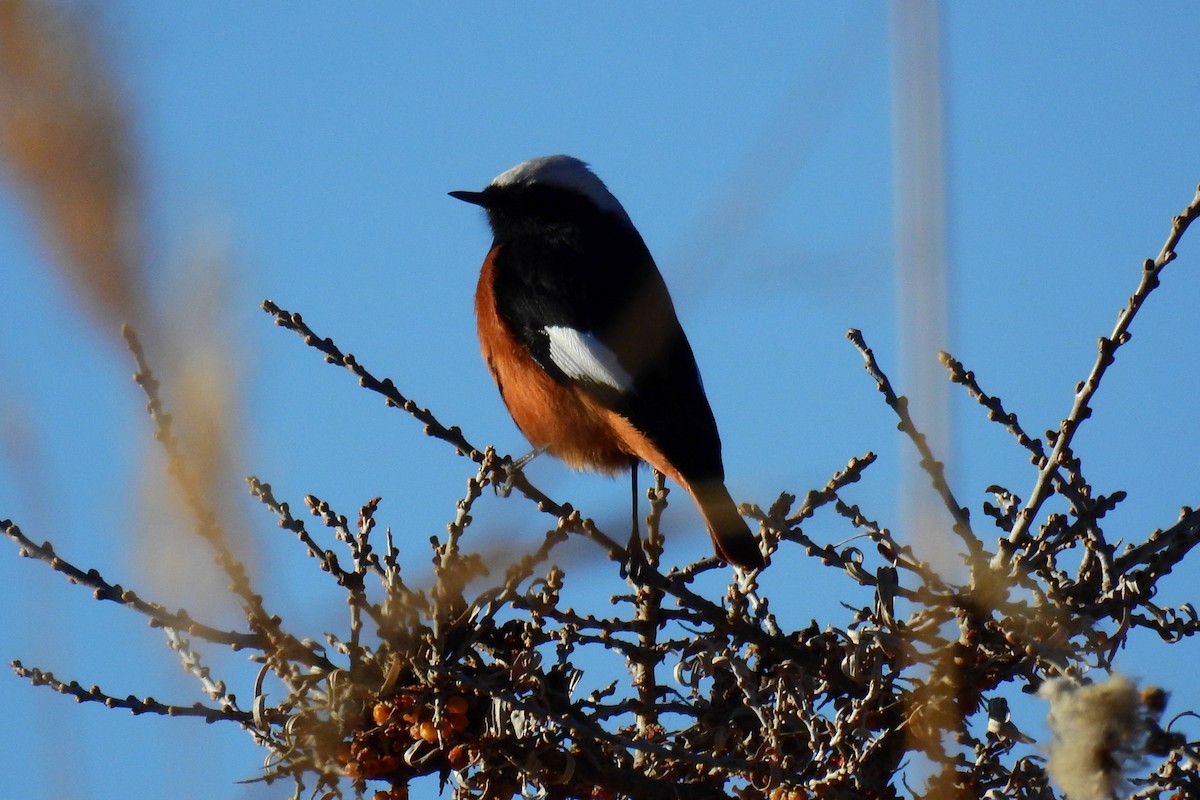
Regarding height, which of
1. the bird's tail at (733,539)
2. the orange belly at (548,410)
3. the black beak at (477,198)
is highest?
the black beak at (477,198)

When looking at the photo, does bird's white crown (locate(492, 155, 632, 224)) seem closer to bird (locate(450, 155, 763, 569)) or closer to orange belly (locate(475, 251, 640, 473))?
bird (locate(450, 155, 763, 569))

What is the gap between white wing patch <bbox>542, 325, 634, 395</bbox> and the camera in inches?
149

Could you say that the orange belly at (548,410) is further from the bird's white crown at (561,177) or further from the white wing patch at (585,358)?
the bird's white crown at (561,177)

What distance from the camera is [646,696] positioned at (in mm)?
2736

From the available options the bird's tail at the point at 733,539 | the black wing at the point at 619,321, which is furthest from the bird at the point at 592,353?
the bird's tail at the point at 733,539

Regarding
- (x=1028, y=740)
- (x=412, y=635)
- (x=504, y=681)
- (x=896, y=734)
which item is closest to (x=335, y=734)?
(x=412, y=635)

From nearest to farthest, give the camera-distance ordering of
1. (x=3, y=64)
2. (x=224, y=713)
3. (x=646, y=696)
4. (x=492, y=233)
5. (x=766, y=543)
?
(x=3, y=64) → (x=224, y=713) → (x=646, y=696) → (x=766, y=543) → (x=492, y=233)

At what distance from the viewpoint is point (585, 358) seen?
153 inches

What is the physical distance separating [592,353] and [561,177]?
4.31 feet

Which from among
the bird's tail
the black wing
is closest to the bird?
the black wing

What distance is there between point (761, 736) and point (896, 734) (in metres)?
0.25

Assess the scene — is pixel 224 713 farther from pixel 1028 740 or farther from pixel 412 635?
pixel 1028 740

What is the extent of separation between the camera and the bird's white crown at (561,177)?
4.95 metres

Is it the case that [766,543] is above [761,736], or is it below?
above
